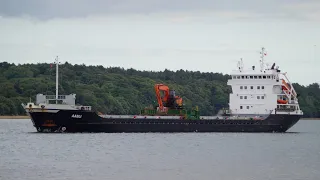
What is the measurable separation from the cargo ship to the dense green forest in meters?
48.0

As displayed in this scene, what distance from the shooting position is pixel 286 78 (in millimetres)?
78000

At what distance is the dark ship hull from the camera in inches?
2682

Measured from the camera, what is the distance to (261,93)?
76562 mm

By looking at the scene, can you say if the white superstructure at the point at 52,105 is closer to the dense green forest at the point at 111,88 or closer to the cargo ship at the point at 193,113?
the cargo ship at the point at 193,113

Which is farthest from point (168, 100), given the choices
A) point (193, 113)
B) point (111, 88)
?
point (111, 88)

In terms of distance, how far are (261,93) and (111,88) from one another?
246ft

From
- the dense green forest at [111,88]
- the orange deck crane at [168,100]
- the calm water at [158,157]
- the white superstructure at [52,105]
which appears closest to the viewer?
the calm water at [158,157]

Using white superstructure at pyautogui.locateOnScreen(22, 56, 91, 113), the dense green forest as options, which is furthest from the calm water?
the dense green forest

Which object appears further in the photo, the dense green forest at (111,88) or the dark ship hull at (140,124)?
the dense green forest at (111,88)

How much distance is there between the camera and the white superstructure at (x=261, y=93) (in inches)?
3002

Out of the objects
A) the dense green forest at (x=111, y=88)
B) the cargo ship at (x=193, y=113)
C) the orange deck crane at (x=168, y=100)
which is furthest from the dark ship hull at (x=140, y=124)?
the dense green forest at (x=111, y=88)

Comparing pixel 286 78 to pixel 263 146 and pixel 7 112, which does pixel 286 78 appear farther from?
pixel 7 112

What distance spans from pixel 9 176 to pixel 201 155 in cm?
1658

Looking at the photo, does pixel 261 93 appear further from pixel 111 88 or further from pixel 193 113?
pixel 111 88
